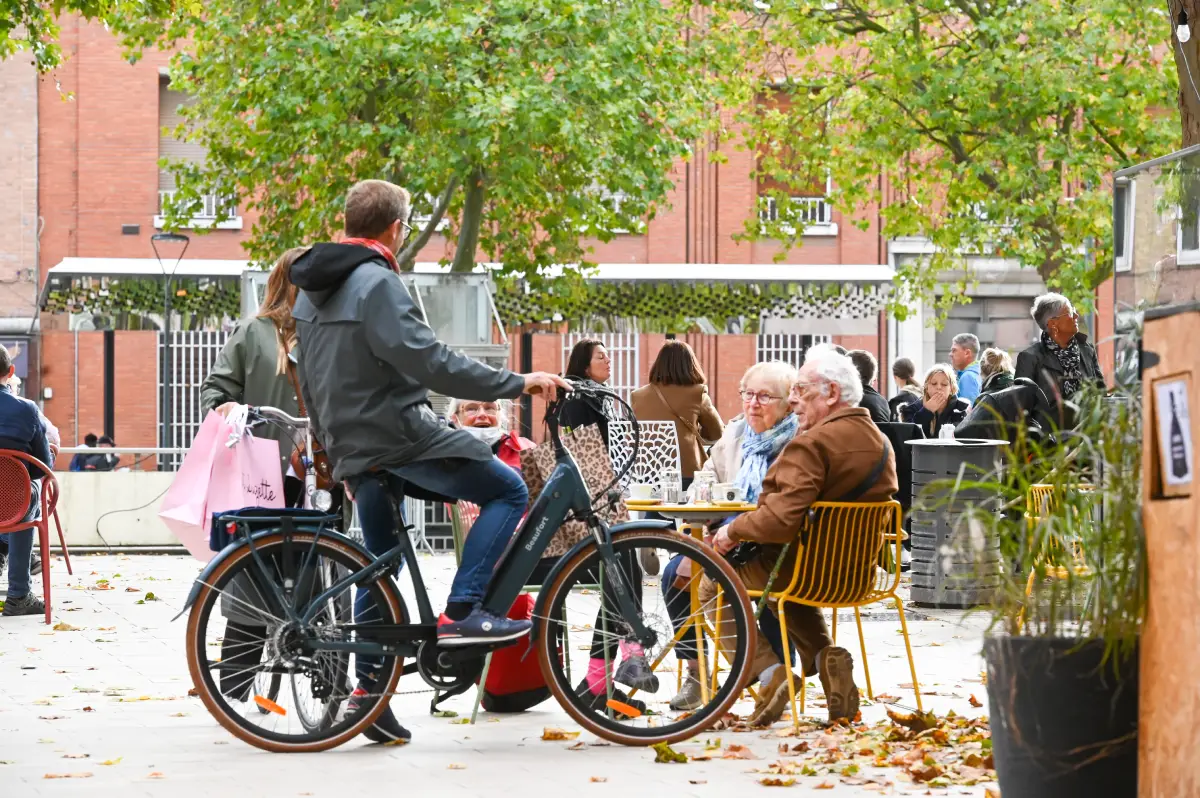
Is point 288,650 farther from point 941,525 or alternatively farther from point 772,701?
point 941,525

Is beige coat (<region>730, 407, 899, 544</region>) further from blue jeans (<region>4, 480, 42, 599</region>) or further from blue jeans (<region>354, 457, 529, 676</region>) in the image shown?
blue jeans (<region>4, 480, 42, 599</region>)

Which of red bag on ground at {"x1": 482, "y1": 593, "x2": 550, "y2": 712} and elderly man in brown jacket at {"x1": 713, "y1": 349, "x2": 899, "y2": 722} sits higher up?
elderly man in brown jacket at {"x1": 713, "y1": 349, "x2": 899, "y2": 722}

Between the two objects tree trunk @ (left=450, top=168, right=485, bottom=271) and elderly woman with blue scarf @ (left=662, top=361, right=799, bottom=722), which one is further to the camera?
tree trunk @ (left=450, top=168, right=485, bottom=271)

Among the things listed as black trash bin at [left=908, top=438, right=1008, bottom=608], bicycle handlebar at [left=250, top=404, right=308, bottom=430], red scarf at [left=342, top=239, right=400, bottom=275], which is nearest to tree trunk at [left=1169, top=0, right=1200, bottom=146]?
black trash bin at [left=908, top=438, right=1008, bottom=608]

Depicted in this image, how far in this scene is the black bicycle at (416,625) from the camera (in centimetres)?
666

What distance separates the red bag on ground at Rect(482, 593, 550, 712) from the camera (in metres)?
7.80

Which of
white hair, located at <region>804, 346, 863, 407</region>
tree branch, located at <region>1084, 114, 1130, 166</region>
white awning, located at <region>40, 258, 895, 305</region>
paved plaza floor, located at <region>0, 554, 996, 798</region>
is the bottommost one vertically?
paved plaza floor, located at <region>0, 554, 996, 798</region>

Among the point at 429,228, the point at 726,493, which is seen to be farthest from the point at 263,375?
the point at 429,228

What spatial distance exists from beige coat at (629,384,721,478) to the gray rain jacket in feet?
21.0

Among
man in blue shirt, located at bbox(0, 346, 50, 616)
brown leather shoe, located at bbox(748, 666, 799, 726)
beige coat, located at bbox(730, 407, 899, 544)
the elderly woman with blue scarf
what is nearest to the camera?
beige coat, located at bbox(730, 407, 899, 544)

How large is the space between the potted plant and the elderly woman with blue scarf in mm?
1922

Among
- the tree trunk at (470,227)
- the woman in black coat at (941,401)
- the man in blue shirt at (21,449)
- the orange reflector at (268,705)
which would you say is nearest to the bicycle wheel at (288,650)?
the orange reflector at (268,705)

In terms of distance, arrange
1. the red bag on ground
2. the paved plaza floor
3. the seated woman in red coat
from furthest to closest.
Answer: the seated woman in red coat → the red bag on ground → the paved plaza floor

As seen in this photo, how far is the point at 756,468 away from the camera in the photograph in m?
8.39
